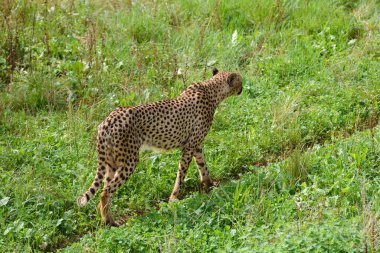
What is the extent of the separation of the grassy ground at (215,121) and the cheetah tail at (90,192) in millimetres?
171

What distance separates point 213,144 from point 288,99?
1.10 metres

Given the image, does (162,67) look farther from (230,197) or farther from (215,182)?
(230,197)

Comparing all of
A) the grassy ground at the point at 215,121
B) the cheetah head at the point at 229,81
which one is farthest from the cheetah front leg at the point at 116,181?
the cheetah head at the point at 229,81

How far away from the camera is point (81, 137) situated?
7637mm

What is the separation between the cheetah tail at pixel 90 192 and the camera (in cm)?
629

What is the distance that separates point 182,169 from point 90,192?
970mm

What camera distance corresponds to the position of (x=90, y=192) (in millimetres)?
6348

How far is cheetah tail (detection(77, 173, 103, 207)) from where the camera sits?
629cm

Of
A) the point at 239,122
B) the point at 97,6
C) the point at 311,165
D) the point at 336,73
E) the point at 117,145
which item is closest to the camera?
the point at 117,145

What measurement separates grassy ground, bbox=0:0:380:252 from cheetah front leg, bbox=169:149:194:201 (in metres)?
0.13

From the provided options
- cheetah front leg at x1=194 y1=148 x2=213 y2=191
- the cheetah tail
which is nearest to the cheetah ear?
cheetah front leg at x1=194 y1=148 x2=213 y2=191

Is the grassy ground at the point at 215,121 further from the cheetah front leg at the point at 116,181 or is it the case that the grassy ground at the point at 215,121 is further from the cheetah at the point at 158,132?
the cheetah at the point at 158,132

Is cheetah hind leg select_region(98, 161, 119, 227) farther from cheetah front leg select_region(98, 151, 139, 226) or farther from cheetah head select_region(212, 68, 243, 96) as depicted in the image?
cheetah head select_region(212, 68, 243, 96)

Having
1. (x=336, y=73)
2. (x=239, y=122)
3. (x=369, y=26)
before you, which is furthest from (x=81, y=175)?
(x=369, y=26)
